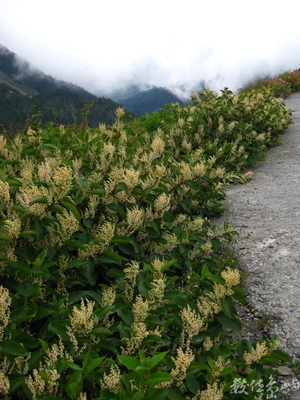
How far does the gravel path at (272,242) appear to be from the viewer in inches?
134

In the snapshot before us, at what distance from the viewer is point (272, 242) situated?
15.9ft

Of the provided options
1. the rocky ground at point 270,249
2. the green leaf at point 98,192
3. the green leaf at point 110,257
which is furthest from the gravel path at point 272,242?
the green leaf at point 98,192

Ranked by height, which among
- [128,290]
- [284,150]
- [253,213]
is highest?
[284,150]

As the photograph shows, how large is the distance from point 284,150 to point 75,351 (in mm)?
9796

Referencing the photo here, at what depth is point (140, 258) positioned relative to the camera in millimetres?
3297

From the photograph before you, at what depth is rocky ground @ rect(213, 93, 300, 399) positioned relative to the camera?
3332 mm

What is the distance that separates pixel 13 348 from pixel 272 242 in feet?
13.3

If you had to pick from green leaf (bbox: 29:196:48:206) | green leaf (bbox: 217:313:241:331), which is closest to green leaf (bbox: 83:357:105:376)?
green leaf (bbox: 29:196:48:206)

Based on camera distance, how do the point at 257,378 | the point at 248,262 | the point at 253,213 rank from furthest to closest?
the point at 253,213 → the point at 248,262 → the point at 257,378

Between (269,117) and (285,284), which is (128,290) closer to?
(285,284)

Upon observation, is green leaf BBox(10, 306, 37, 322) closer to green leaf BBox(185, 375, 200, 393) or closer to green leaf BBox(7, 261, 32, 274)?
green leaf BBox(7, 261, 32, 274)

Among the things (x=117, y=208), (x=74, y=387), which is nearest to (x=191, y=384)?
(x=74, y=387)

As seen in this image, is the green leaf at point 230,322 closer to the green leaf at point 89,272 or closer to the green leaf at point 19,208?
the green leaf at point 89,272

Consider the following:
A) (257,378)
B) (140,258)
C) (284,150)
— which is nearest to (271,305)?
(257,378)
